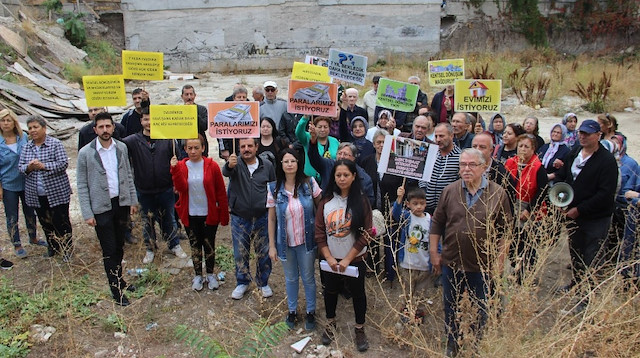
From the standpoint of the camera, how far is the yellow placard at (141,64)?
→ 23.2 feet

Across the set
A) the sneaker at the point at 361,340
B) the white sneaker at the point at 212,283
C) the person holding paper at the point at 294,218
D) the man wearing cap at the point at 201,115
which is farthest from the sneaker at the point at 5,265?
the sneaker at the point at 361,340

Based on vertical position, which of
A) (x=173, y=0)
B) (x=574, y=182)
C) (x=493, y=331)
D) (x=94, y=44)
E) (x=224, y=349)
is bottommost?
(x=224, y=349)

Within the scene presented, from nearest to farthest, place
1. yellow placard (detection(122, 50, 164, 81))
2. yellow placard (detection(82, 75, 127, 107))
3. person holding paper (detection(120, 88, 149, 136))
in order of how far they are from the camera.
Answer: yellow placard (detection(82, 75, 127, 107))
person holding paper (detection(120, 88, 149, 136))
yellow placard (detection(122, 50, 164, 81))

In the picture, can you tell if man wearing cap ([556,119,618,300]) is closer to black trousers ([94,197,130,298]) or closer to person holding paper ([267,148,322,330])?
person holding paper ([267,148,322,330])

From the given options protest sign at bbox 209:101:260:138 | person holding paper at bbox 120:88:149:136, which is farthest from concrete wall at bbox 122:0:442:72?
protest sign at bbox 209:101:260:138

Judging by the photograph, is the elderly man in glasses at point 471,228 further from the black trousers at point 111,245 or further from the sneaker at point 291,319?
the black trousers at point 111,245

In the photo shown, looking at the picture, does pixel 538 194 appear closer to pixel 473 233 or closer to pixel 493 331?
pixel 473 233

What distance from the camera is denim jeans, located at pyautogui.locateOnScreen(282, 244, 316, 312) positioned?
4465 millimetres

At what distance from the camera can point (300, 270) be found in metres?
4.62

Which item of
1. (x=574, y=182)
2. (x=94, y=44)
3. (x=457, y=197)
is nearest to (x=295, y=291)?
(x=457, y=197)

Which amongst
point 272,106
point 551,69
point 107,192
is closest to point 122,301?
point 107,192

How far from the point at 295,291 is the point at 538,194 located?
250cm

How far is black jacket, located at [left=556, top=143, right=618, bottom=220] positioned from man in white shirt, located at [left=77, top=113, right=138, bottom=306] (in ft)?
14.3

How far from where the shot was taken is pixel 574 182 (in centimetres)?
466
